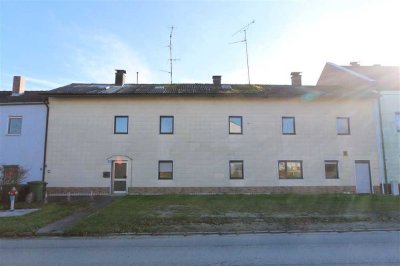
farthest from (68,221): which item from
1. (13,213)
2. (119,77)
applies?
(119,77)

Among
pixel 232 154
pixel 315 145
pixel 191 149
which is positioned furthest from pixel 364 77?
pixel 191 149

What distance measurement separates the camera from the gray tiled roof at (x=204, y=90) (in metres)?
20.1

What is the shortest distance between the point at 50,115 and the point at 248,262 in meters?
17.3

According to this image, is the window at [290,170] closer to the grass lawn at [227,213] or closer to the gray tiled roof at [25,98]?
the grass lawn at [227,213]

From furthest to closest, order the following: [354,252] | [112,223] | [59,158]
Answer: [59,158] → [112,223] → [354,252]

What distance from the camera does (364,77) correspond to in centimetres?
2314

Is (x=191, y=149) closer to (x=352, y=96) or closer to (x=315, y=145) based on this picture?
(x=315, y=145)

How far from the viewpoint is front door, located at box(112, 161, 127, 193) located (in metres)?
19.6

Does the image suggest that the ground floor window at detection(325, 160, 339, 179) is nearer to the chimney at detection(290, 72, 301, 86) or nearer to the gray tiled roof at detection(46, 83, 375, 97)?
the gray tiled roof at detection(46, 83, 375, 97)

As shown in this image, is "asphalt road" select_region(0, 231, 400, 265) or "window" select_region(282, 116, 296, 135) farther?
"window" select_region(282, 116, 296, 135)

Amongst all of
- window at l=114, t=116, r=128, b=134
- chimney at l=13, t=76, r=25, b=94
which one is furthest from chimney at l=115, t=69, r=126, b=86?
chimney at l=13, t=76, r=25, b=94

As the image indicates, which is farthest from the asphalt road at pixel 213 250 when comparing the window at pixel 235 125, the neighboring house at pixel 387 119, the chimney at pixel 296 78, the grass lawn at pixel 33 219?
the chimney at pixel 296 78

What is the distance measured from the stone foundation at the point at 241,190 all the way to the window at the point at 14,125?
7.86 m

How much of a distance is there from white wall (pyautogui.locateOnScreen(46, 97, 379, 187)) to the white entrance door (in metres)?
0.35
